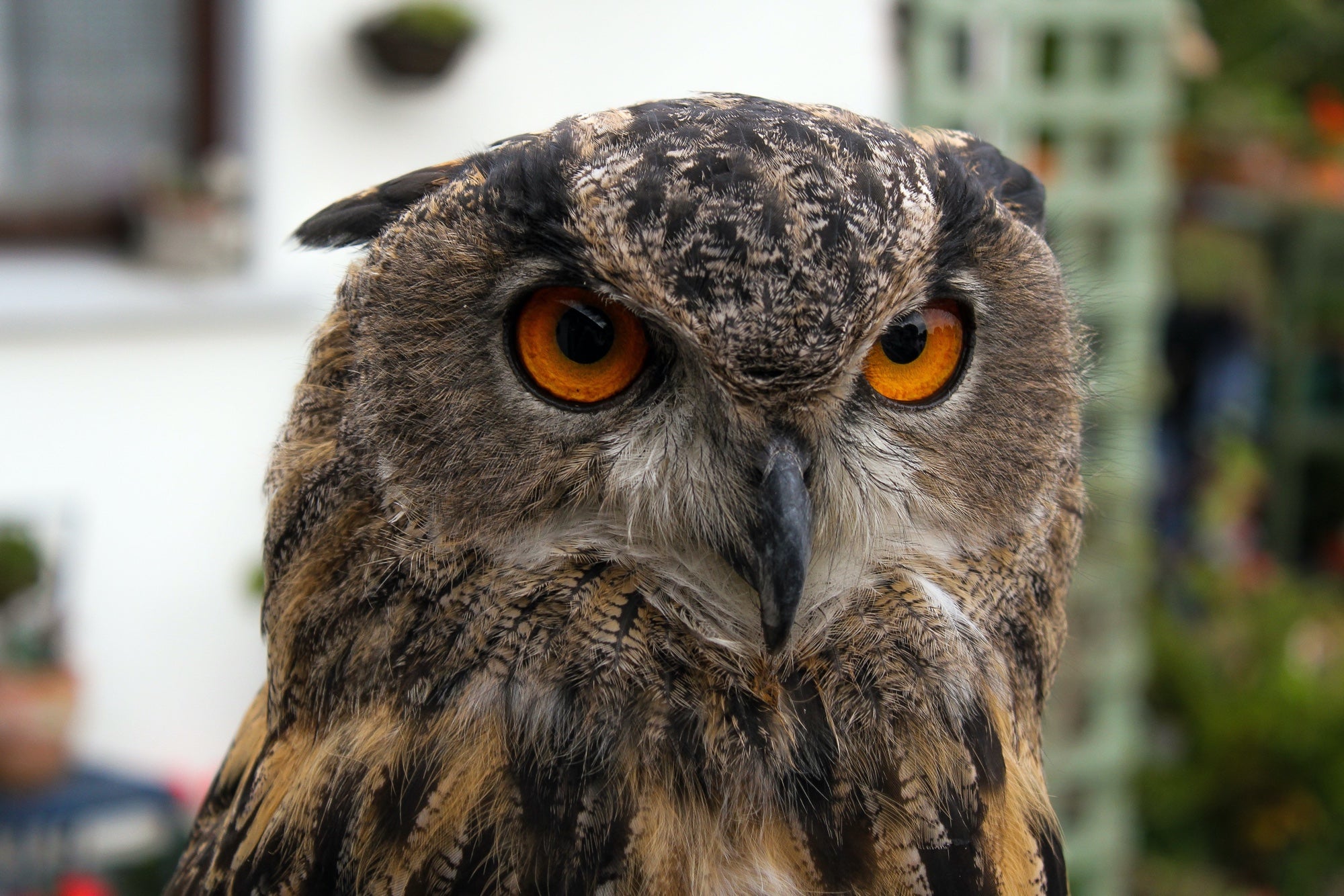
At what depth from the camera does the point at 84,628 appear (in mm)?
3605

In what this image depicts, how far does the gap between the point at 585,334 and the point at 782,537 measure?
0.62 feet

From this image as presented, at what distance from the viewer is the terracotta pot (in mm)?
3316

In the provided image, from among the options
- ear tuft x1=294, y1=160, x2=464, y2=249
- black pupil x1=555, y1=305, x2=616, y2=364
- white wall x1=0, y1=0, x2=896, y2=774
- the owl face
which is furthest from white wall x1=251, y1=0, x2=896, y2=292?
black pupil x1=555, y1=305, x2=616, y2=364

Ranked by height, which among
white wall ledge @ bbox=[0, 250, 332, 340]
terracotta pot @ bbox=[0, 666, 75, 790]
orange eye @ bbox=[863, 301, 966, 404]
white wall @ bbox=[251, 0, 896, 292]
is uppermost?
white wall @ bbox=[251, 0, 896, 292]

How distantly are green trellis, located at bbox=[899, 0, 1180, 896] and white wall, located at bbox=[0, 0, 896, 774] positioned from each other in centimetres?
61

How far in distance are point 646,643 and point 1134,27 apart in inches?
113

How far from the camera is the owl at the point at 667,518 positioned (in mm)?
948

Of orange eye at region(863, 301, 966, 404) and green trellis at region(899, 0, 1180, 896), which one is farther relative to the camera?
green trellis at region(899, 0, 1180, 896)

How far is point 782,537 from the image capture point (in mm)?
951

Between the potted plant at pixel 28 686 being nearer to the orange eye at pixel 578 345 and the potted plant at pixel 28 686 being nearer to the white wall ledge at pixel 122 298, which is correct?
the white wall ledge at pixel 122 298

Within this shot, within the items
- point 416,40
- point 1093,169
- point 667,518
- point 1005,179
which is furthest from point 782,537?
point 1093,169

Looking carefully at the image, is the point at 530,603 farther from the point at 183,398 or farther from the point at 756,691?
the point at 183,398

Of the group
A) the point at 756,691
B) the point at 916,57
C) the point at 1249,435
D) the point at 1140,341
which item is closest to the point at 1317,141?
the point at 1249,435

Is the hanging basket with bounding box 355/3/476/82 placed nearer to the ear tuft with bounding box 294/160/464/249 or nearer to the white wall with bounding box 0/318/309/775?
the white wall with bounding box 0/318/309/775
